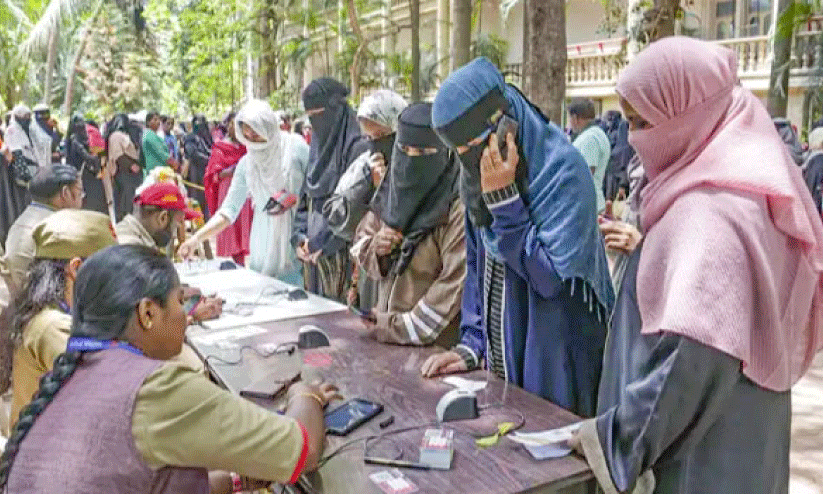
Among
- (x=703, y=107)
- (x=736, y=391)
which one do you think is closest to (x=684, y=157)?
(x=703, y=107)

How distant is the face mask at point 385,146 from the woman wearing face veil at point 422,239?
1.95 ft

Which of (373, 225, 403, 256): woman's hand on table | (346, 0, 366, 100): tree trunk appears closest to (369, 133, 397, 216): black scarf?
(373, 225, 403, 256): woman's hand on table

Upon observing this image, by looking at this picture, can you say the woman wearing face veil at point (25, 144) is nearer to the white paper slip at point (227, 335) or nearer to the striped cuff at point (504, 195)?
the white paper slip at point (227, 335)

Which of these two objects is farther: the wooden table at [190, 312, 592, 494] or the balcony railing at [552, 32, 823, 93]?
the balcony railing at [552, 32, 823, 93]

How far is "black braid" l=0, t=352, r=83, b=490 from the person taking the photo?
147 cm

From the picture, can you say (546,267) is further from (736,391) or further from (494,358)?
(736,391)

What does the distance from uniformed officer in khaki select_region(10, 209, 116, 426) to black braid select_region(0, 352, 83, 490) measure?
0.73 m

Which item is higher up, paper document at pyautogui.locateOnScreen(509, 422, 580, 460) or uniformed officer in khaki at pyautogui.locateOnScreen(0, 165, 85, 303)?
uniformed officer in khaki at pyautogui.locateOnScreen(0, 165, 85, 303)

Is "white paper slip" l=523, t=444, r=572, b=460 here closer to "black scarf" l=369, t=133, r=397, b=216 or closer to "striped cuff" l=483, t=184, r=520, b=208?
"striped cuff" l=483, t=184, r=520, b=208

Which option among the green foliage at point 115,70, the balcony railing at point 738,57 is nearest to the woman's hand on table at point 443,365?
the balcony railing at point 738,57

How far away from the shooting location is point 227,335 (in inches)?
109

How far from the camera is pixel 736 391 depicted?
4.91 ft

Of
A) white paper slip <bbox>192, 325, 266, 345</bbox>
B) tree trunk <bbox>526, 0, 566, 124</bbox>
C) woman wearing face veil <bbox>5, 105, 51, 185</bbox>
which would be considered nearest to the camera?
white paper slip <bbox>192, 325, 266, 345</bbox>

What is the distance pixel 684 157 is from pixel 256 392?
125cm
